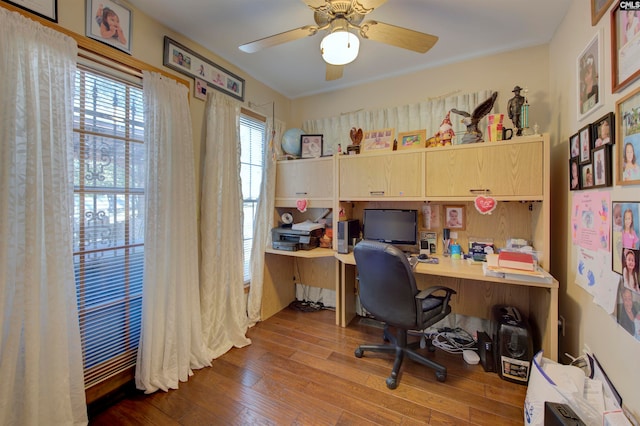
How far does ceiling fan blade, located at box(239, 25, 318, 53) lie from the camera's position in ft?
4.91

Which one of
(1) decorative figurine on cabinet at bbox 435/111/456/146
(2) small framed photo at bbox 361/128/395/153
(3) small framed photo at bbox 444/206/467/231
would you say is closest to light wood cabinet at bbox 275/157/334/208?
(2) small framed photo at bbox 361/128/395/153

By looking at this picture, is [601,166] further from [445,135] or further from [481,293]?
[481,293]

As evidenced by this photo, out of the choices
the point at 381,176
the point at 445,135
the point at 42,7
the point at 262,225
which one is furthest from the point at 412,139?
the point at 42,7

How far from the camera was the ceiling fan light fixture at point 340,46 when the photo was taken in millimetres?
1398

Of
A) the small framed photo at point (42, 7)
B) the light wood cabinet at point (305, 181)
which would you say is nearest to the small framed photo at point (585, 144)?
the light wood cabinet at point (305, 181)

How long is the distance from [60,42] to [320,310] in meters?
2.95

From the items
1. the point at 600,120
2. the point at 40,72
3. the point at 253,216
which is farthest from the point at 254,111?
the point at 600,120

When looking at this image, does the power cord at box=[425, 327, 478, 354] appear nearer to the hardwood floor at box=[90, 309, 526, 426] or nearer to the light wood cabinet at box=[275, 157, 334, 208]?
the hardwood floor at box=[90, 309, 526, 426]

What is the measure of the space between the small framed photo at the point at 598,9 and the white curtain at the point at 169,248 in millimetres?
2455

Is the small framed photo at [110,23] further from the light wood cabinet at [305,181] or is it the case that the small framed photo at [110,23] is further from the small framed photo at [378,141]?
the small framed photo at [378,141]

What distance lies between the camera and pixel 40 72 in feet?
4.19

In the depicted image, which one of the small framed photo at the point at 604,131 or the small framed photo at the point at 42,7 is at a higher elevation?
Answer: the small framed photo at the point at 42,7

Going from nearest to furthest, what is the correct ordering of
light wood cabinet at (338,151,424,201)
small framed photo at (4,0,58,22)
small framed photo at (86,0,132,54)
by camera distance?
1. small framed photo at (4,0,58,22)
2. small framed photo at (86,0,132,54)
3. light wood cabinet at (338,151,424,201)

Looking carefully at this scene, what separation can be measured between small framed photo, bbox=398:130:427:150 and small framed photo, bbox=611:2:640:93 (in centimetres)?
116
